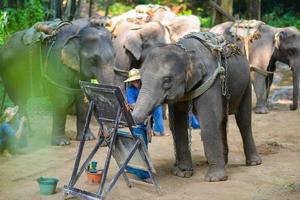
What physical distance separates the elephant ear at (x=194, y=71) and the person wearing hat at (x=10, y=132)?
10.6 ft

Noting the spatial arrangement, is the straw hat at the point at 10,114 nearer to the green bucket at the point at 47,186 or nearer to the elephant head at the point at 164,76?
the green bucket at the point at 47,186

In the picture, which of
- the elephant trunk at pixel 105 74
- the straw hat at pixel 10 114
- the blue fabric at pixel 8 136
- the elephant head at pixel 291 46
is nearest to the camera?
the blue fabric at pixel 8 136

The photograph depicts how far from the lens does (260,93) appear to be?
1420cm

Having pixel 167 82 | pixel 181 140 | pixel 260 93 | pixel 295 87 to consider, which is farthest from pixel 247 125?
pixel 295 87

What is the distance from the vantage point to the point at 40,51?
10758mm

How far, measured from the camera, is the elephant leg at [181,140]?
8203 millimetres

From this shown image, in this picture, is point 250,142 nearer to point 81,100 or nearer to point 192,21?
point 81,100

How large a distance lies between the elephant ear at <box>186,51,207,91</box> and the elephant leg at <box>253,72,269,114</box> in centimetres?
656

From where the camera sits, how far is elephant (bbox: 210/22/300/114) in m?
14.3

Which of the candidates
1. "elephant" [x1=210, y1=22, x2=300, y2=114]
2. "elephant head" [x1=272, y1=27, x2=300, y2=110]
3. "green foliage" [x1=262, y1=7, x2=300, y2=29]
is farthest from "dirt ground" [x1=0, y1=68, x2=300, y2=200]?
"green foliage" [x1=262, y1=7, x2=300, y2=29]

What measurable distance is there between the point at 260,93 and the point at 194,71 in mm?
6806

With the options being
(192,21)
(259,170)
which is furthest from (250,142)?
(192,21)

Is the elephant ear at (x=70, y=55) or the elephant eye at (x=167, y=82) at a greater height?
the elephant eye at (x=167, y=82)

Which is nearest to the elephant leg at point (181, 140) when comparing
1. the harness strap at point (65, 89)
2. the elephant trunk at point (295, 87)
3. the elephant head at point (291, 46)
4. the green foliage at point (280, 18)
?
the harness strap at point (65, 89)
